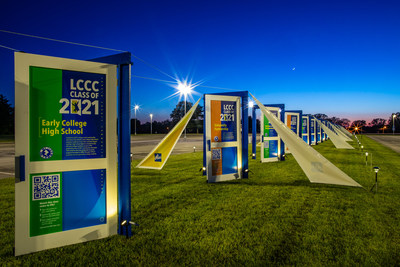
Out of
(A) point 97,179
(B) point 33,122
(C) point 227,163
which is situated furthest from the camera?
(C) point 227,163

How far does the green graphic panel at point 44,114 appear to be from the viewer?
141 inches

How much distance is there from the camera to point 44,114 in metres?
3.65

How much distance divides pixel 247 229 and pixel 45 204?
336 cm

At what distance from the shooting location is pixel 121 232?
429 cm

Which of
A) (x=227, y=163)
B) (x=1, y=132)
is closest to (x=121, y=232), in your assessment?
(x=227, y=163)

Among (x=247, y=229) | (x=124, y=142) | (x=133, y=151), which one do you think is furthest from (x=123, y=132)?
(x=133, y=151)

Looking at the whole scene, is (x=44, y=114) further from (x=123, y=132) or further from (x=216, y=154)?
(x=216, y=154)

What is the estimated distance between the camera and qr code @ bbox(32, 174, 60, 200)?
143 inches

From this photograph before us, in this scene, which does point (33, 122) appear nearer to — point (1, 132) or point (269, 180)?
point (269, 180)

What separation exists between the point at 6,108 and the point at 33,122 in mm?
62712

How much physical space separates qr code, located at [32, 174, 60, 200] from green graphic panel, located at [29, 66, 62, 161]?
294mm

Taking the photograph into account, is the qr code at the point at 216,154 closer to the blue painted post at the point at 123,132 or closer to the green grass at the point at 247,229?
the green grass at the point at 247,229

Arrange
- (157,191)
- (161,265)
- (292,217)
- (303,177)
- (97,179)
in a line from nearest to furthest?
1. (161,265)
2. (97,179)
3. (292,217)
4. (157,191)
5. (303,177)

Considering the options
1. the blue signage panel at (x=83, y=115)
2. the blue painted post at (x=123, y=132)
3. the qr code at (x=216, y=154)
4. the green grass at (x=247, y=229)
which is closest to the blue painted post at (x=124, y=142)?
the blue painted post at (x=123, y=132)
